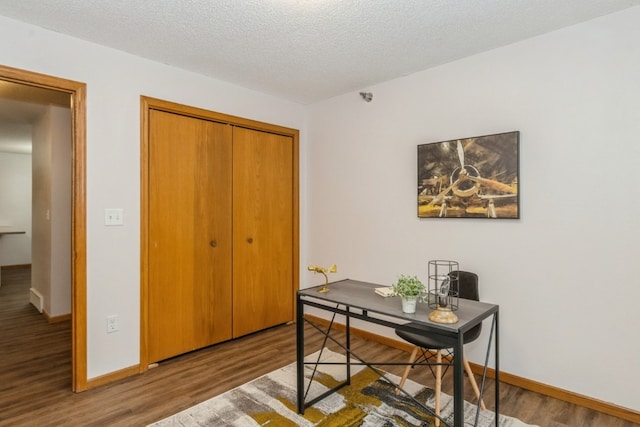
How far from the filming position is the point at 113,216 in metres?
2.59

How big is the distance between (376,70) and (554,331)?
2.40 meters

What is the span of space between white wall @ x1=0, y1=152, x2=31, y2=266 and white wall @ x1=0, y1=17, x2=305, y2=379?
6.47 metres

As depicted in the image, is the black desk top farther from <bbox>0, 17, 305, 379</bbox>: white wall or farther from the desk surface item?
the desk surface item

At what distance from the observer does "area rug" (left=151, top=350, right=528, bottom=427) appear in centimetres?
204

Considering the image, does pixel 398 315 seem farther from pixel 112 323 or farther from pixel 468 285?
pixel 112 323

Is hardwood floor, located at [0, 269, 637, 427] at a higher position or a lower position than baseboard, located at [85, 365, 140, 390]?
lower

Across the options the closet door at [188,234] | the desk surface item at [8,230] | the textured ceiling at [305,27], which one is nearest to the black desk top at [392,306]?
the closet door at [188,234]

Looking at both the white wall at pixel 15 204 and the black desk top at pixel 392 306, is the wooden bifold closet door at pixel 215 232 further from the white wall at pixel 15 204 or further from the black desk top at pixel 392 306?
the white wall at pixel 15 204

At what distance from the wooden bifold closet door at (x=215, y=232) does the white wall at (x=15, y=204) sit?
6.52 meters

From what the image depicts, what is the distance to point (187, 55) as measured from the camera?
8.86ft

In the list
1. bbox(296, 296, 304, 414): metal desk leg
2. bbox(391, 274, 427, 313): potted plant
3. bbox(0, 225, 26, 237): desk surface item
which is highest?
bbox(0, 225, 26, 237): desk surface item

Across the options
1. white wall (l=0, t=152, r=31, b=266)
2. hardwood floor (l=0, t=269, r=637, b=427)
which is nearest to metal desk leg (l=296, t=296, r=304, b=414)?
hardwood floor (l=0, t=269, r=637, b=427)

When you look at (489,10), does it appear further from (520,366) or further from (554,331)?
(520,366)

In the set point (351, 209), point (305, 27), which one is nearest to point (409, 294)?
point (305, 27)
